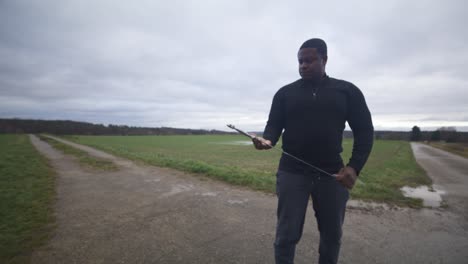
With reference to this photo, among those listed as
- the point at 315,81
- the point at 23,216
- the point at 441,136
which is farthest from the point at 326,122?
the point at 441,136

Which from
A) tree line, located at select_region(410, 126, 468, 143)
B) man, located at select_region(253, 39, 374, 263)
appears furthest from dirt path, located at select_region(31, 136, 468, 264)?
tree line, located at select_region(410, 126, 468, 143)

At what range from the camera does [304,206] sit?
6.79 ft

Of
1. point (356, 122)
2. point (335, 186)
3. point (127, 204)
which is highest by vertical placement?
point (356, 122)

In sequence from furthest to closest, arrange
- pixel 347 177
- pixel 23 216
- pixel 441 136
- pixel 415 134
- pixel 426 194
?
Answer: pixel 415 134 → pixel 441 136 → pixel 426 194 → pixel 23 216 → pixel 347 177

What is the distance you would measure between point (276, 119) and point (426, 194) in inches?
299

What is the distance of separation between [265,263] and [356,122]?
2.14 meters

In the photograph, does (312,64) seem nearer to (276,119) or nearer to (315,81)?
(315,81)

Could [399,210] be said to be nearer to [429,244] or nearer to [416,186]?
[429,244]

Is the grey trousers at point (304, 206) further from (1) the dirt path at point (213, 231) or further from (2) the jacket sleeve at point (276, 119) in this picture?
(1) the dirt path at point (213, 231)

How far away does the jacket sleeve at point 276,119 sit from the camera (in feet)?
7.30

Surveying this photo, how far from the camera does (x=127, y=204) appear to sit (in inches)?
199

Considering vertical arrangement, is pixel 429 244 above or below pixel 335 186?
below

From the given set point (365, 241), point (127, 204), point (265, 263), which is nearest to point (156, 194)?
point (127, 204)

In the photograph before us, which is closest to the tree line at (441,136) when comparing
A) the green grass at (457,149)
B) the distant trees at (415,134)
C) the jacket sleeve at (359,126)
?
the distant trees at (415,134)
